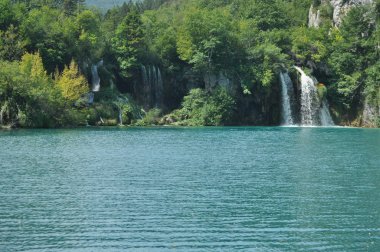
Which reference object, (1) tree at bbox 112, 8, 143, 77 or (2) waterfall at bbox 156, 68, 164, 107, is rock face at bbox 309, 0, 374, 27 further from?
(1) tree at bbox 112, 8, 143, 77

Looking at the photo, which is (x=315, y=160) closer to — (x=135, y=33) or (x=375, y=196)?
(x=375, y=196)

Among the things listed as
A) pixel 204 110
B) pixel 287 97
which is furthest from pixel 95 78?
pixel 287 97

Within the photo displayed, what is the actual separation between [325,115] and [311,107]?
281 cm

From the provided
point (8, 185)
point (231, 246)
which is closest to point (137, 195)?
point (8, 185)

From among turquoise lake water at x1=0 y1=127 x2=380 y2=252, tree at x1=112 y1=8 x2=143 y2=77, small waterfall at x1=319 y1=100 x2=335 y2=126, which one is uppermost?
tree at x1=112 y1=8 x2=143 y2=77

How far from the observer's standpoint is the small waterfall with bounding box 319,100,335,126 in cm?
8912

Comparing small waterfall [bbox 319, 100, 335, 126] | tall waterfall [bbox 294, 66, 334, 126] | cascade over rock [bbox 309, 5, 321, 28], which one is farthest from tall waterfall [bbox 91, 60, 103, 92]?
cascade over rock [bbox 309, 5, 321, 28]

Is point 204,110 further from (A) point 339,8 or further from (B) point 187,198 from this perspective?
(B) point 187,198

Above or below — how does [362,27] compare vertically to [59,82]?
above

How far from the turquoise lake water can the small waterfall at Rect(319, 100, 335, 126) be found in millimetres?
38006

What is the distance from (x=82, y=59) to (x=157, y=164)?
49.2 metres

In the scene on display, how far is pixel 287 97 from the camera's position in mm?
89125

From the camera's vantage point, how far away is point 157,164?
131ft

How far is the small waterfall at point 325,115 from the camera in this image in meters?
89.1
